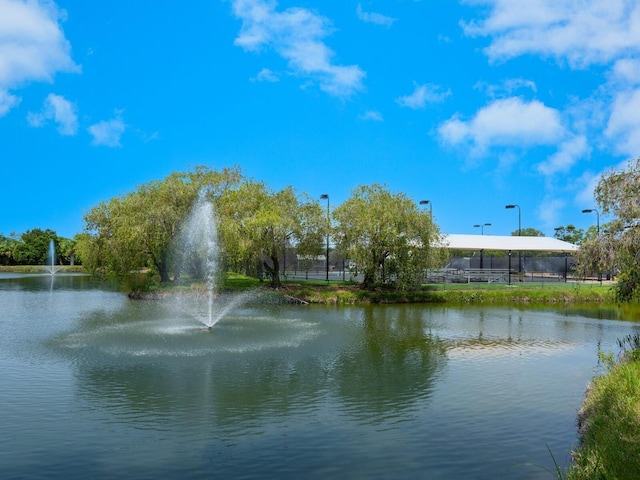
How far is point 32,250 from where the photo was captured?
3659 inches

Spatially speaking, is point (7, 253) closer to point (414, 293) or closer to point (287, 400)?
point (414, 293)

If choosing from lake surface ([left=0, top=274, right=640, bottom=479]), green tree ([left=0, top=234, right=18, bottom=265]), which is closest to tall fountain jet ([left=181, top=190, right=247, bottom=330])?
lake surface ([left=0, top=274, right=640, bottom=479])

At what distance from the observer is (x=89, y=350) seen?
16.2m

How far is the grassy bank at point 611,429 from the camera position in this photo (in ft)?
21.8

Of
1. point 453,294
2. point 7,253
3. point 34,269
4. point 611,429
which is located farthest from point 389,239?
point 7,253

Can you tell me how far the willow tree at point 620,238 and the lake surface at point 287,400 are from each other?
9.57 ft

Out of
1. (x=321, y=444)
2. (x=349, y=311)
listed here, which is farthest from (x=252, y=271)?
(x=321, y=444)

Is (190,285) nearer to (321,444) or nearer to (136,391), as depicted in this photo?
(136,391)

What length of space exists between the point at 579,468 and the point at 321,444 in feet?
13.0

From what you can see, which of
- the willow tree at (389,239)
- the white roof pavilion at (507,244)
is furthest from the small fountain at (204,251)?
the white roof pavilion at (507,244)

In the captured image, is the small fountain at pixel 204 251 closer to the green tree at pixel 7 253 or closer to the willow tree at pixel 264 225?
the willow tree at pixel 264 225

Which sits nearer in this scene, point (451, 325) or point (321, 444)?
point (321, 444)

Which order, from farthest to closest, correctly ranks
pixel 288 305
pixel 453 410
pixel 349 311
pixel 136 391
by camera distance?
pixel 288 305, pixel 349 311, pixel 136 391, pixel 453 410

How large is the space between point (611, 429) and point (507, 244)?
41.2 meters
